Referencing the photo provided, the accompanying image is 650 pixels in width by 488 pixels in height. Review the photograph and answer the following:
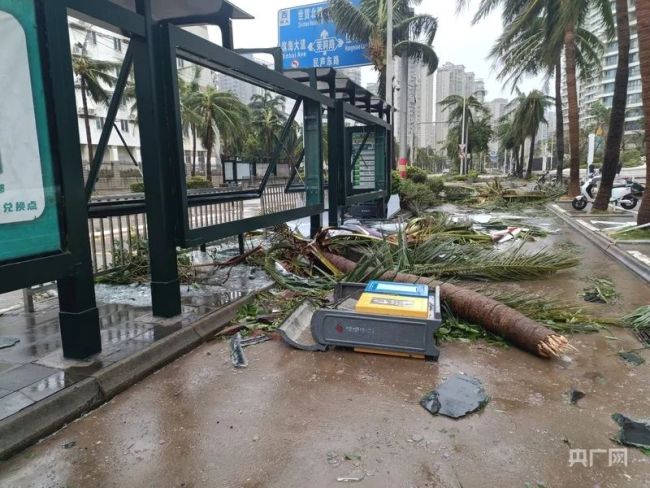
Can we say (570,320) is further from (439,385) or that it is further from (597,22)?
(597,22)

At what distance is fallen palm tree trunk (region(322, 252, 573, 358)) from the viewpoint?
3.55 m

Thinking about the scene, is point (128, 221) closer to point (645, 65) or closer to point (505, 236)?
point (505, 236)

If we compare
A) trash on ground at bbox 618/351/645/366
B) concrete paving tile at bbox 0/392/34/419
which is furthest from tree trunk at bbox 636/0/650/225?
concrete paving tile at bbox 0/392/34/419

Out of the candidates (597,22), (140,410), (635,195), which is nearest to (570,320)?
(140,410)

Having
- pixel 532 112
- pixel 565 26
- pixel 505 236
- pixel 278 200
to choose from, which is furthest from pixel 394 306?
pixel 532 112

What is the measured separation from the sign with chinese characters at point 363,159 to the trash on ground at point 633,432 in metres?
9.13

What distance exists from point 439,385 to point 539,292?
288cm

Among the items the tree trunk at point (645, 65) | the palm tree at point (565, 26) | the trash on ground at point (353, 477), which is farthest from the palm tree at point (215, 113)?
the trash on ground at point (353, 477)

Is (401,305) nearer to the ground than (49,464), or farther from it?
farther from it

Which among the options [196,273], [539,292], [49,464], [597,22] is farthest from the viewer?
[597,22]

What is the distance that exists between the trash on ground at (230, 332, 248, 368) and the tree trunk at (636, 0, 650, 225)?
8326 mm

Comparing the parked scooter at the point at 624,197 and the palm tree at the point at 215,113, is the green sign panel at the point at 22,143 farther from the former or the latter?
the palm tree at the point at 215,113

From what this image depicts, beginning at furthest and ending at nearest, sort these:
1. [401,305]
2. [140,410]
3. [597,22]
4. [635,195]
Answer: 1. [597,22]
2. [635,195]
3. [401,305]
4. [140,410]

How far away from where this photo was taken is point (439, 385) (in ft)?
10.5
